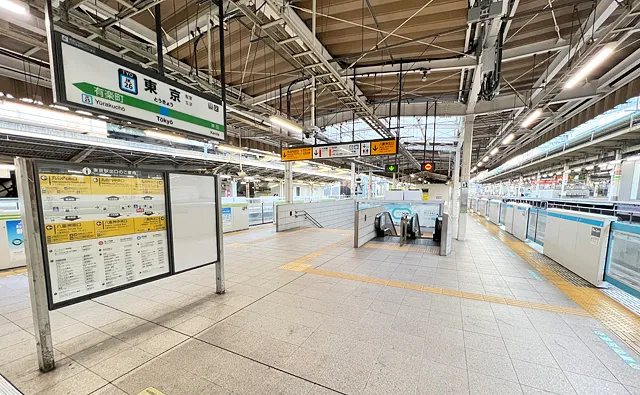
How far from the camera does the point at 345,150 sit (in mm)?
6047

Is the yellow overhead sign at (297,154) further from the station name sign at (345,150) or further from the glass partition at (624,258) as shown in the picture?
the glass partition at (624,258)

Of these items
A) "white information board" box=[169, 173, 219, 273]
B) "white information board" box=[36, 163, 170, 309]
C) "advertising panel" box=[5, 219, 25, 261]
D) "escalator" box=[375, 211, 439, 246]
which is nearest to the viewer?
"white information board" box=[36, 163, 170, 309]

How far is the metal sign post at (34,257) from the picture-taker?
1923 mm

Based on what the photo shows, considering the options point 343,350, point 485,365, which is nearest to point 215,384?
point 343,350

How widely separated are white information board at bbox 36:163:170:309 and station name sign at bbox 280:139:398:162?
405 centimetres

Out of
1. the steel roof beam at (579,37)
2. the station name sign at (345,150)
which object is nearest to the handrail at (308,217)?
the station name sign at (345,150)

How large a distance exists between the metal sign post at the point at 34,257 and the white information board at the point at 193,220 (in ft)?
3.68

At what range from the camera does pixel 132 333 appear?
2543 millimetres

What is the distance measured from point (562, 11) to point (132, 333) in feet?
24.7

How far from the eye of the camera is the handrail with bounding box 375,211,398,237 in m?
8.17

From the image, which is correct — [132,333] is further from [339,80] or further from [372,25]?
[372,25]

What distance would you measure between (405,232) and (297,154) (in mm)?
4048

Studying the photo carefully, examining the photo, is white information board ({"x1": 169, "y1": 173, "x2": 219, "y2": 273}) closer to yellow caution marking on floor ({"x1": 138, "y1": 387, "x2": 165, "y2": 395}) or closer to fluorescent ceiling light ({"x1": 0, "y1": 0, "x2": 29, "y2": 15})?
yellow caution marking on floor ({"x1": 138, "y1": 387, "x2": 165, "y2": 395})

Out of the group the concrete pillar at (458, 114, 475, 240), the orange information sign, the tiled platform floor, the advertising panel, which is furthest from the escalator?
the advertising panel
